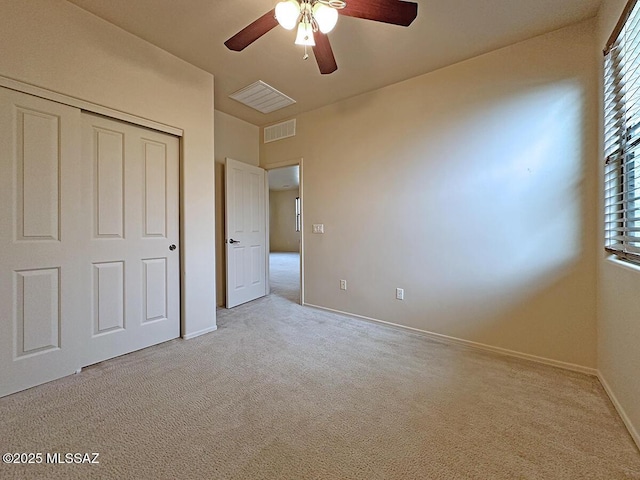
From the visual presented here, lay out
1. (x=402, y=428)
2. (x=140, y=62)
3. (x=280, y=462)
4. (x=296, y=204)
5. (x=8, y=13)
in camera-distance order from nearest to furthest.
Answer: (x=280, y=462)
(x=402, y=428)
(x=8, y=13)
(x=140, y=62)
(x=296, y=204)

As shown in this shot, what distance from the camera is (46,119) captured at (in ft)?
5.87

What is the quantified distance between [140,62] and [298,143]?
6.24 ft

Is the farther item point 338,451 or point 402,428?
point 402,428

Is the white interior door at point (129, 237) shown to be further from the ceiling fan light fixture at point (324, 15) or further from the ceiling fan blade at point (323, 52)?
the ceiling fan light fixture at point (324, 15)

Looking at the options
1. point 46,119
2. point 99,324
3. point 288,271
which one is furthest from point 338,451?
point 288,271

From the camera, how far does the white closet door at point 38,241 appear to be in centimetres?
165

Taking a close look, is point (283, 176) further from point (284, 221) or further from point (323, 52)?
point (323, 52)

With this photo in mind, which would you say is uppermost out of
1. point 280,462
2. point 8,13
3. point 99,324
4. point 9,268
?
point 8,13

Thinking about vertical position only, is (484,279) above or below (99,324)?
above

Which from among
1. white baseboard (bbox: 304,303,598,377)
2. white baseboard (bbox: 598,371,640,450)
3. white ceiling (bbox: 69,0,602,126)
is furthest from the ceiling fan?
white baseboard (bbox: 304,303,598,377)

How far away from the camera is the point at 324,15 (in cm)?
140

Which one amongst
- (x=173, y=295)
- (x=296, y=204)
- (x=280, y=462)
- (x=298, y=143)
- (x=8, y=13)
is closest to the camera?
(x=280, y=462)

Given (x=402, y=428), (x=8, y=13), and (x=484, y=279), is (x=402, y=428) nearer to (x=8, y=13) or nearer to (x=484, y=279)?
(x=484, y=279)

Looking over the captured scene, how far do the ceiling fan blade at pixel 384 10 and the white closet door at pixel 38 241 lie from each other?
2070 millimetres
